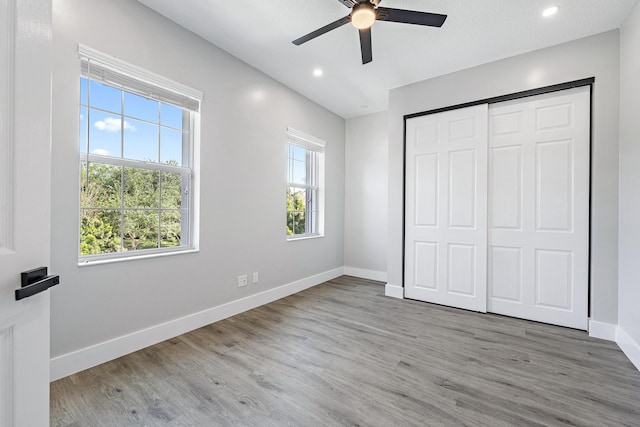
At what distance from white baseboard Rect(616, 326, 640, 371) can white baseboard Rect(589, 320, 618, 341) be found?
0.05m

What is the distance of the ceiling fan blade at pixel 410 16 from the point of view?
1.96m

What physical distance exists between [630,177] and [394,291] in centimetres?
254

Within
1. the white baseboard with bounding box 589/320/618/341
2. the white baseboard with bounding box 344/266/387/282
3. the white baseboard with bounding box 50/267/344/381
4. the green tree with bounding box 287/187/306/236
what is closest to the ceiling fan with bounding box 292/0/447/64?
the green tree with bounding box 287/187/306/236

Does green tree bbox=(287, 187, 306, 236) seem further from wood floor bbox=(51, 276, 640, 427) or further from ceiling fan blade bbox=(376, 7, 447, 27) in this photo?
ceiling fan blade bbox=(376, 7, 447, 27)

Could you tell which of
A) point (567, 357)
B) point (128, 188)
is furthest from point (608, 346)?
point (128, 188)

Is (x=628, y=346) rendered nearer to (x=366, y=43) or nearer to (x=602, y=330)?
(x=602, y=330)

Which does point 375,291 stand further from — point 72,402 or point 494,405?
point 72,402

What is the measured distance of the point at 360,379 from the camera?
1948 mm

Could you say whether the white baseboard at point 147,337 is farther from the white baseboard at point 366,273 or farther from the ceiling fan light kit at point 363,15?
the ceiling fan light kit at point 363,15

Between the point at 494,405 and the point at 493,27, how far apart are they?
3.06 m

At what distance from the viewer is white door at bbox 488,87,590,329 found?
109 inches

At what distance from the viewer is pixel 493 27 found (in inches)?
101

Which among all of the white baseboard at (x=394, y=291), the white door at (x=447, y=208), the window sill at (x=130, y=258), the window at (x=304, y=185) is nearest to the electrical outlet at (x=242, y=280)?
the window sill at (x=130, y=258)

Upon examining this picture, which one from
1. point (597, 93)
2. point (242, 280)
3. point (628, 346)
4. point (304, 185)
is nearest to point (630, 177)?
point (597, 93)
